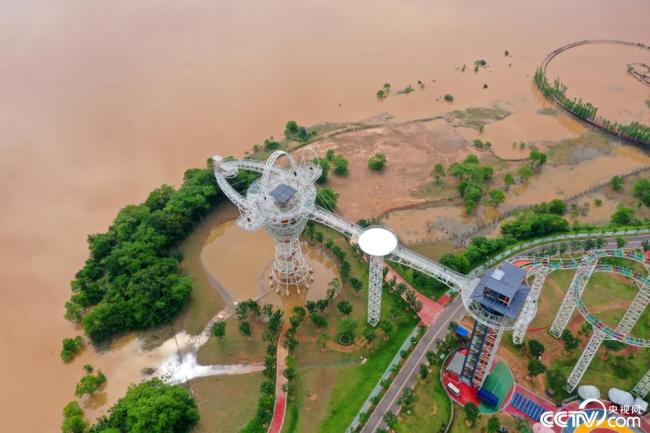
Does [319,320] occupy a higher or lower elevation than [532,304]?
lower

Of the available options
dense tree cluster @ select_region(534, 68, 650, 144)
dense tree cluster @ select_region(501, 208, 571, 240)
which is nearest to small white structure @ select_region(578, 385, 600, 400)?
dense tree cluster @ select_region(501, 208, 571, 240)

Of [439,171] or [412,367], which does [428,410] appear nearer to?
[412,367]

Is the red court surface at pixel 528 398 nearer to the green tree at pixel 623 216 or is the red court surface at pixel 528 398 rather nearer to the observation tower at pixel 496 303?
the observation tower at pixel 496 303

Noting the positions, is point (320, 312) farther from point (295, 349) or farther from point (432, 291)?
point (432, 291)

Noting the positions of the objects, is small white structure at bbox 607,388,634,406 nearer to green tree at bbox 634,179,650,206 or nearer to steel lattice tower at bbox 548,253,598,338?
steel lattice tower at bbox 548,253,598,338

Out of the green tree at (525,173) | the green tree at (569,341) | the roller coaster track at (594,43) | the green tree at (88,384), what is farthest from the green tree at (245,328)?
the roller coaster track at (594,43)

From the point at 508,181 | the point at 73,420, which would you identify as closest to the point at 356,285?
the point at 73,420
